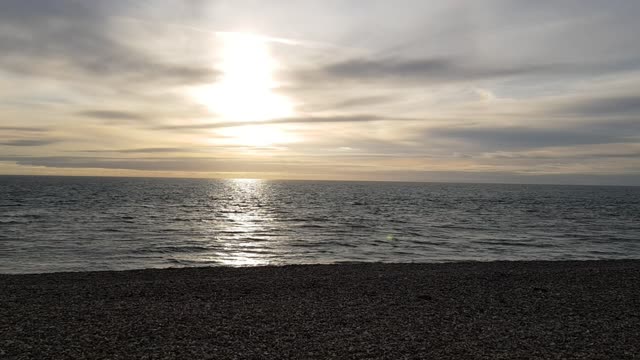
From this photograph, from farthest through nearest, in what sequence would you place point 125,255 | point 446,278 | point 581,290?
1. point 125,255
2. point 446,278
3. point 581,290

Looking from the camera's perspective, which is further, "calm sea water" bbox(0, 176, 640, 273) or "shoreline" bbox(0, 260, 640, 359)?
"calm sea water" bbox(0, 176, 640, 273)

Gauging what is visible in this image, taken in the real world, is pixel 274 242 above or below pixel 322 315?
below

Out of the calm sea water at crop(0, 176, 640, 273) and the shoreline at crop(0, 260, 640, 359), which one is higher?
the shoreline at crop(0, 260, 640, 359)

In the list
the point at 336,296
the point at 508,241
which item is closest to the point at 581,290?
the point at 336,296

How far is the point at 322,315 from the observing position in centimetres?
1314

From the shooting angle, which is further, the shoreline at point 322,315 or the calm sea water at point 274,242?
the calm sea water at point 274,242

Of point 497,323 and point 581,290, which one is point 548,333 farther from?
point 581,290

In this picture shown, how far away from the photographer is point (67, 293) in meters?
15.9

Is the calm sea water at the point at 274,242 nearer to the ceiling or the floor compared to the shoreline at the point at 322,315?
nearer to the floor

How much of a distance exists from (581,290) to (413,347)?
994cm

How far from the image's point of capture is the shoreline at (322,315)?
1035 cm

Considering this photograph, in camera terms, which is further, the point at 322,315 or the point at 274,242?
the point at 274,242

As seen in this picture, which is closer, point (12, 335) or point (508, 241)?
point (12, 335)

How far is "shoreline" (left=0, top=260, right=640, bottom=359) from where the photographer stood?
34.0 feet
